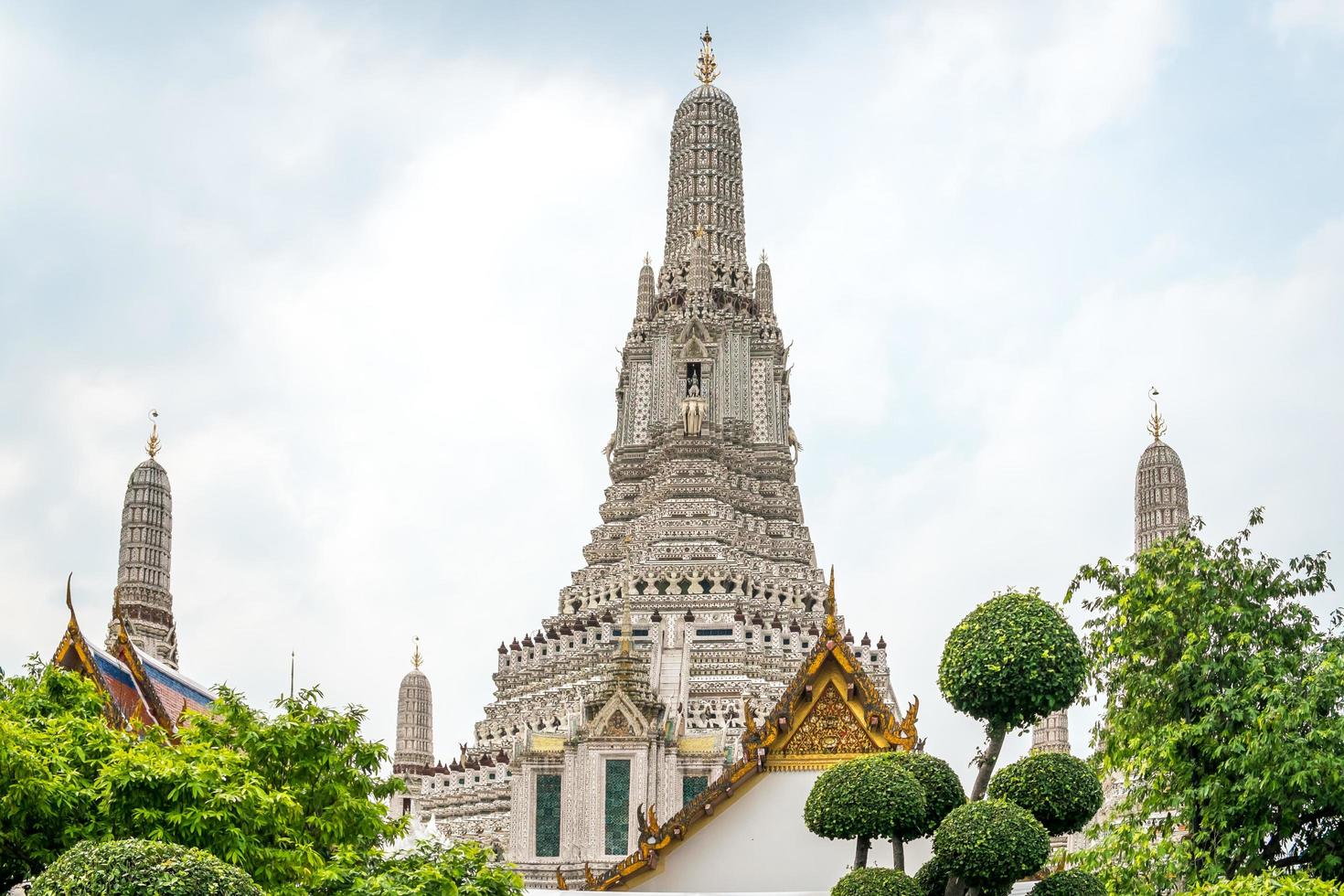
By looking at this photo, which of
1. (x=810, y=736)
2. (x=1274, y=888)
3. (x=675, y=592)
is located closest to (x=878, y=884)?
(x=1274, y=888)

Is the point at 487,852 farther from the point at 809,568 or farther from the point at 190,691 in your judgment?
the point at 809,568

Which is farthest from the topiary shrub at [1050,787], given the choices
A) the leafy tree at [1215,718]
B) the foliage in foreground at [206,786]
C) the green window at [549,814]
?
Answer: the green window at [549,814]

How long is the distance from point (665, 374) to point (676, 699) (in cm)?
2069

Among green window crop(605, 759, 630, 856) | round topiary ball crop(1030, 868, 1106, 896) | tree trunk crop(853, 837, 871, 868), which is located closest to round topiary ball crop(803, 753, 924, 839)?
tree trunk crop(853, 837, 871, 868)

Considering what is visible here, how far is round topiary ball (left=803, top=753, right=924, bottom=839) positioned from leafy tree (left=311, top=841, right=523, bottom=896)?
118 inches

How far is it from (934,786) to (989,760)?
2.03ft

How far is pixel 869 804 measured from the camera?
66.1ft

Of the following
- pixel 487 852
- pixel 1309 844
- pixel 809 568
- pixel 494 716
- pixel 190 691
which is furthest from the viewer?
pixel 809 568

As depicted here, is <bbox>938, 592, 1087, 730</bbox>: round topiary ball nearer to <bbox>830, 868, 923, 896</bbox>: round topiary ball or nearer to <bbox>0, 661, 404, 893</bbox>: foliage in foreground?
<bbox>830, 868, 923, 896</bbox>: round topiary ball

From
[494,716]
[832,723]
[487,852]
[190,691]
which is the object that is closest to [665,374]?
[494,716]

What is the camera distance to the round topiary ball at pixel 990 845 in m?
19.3

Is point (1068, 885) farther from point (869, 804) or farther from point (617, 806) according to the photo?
point (617, 806)

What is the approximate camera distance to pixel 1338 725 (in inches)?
858

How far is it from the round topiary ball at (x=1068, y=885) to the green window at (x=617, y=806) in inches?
841
